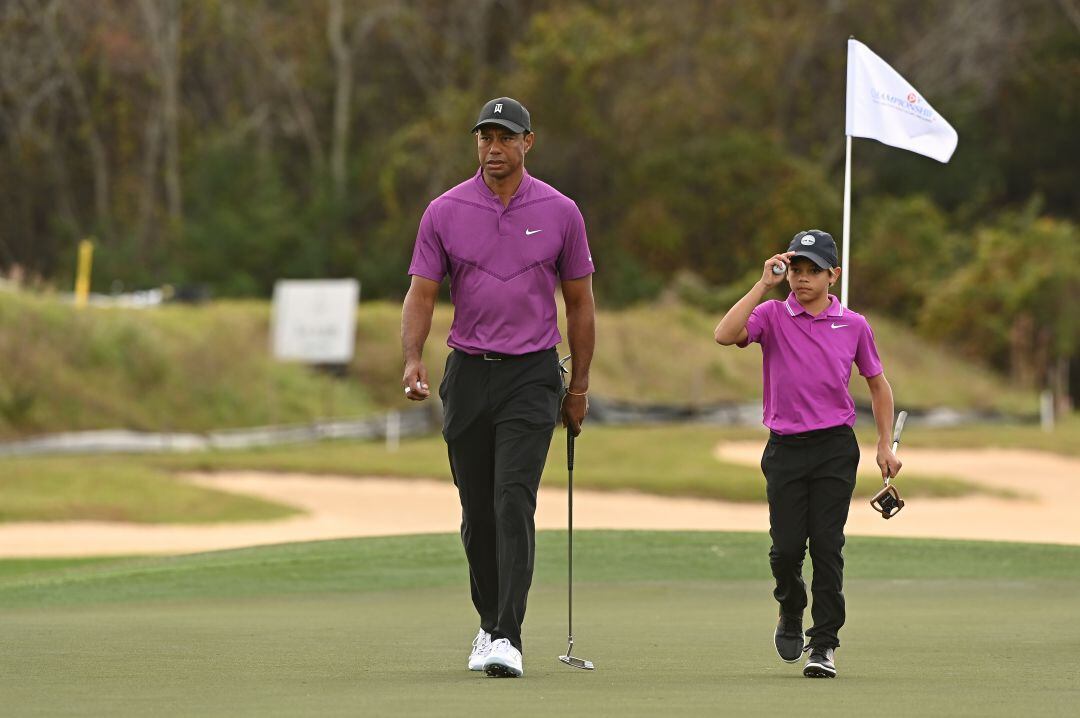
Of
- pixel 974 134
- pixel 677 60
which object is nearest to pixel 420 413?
pixel 677 60

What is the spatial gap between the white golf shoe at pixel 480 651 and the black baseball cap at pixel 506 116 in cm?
195

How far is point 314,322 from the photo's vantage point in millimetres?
33438

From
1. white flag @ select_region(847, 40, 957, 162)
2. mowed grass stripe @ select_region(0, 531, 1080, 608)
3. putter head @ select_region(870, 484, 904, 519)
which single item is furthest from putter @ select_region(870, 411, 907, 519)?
mowed grass stripe @ select_region(0, 531, 1080, 608)

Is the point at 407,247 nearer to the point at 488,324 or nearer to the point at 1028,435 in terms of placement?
the point at 1028,435

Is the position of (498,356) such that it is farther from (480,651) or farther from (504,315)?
(480,651)

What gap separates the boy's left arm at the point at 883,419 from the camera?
A: 800 centimetres

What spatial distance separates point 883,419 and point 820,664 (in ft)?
3.96

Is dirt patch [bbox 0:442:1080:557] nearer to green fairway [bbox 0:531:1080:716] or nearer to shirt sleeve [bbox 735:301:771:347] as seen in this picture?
green fairway [bbox 0:531:1080:716]

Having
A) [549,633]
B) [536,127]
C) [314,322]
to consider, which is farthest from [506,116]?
[536,127]

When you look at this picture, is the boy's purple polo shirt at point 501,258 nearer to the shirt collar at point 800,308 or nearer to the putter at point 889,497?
the shirt collar at point 800,308

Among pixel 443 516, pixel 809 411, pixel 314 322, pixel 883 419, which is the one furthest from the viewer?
pixel 314 322

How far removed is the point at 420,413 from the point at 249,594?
2180 centimetres

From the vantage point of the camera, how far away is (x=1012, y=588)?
12.8 meters

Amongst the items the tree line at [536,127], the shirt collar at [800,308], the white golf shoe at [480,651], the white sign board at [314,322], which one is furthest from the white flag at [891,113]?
the tree line at [536,127]
